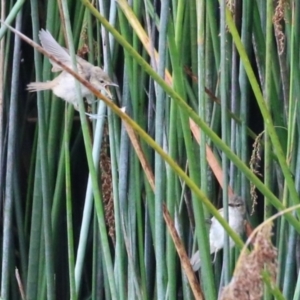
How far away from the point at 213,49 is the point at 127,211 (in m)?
0.42

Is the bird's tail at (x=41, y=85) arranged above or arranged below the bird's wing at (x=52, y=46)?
below

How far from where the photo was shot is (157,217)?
1.27 meters

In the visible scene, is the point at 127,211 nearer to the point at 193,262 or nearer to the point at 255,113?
the point at 193,262

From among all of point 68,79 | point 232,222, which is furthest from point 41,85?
point 232,222

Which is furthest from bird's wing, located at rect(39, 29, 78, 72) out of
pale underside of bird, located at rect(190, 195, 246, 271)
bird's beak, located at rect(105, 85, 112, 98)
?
pale underside of bird, located at rect(190, 195, 246, 271)

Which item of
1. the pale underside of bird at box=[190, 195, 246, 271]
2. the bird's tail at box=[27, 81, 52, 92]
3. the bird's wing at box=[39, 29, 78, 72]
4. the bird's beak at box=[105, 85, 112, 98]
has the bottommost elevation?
the pale underside of bird at box=[190, 195, 246, 271]

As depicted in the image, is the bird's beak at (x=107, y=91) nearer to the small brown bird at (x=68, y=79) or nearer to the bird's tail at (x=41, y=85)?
the small brown bird at (x=68, y=79)

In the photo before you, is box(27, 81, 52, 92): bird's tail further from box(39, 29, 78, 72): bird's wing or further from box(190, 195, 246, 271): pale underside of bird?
box(190, 195, 246, 271): pale underside of bird

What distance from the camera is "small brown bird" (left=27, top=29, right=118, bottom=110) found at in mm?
1516

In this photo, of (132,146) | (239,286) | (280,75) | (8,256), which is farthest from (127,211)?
(239,286)

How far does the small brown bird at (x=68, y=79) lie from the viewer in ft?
4.97

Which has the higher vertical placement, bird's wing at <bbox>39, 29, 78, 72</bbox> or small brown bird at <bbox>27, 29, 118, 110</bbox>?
bird's wing at <bbox>39, 29, 78, 72</bbox>

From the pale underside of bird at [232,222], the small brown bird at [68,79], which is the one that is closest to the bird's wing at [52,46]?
the small brown bird at [68,79]

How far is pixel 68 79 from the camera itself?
63.1 inches
